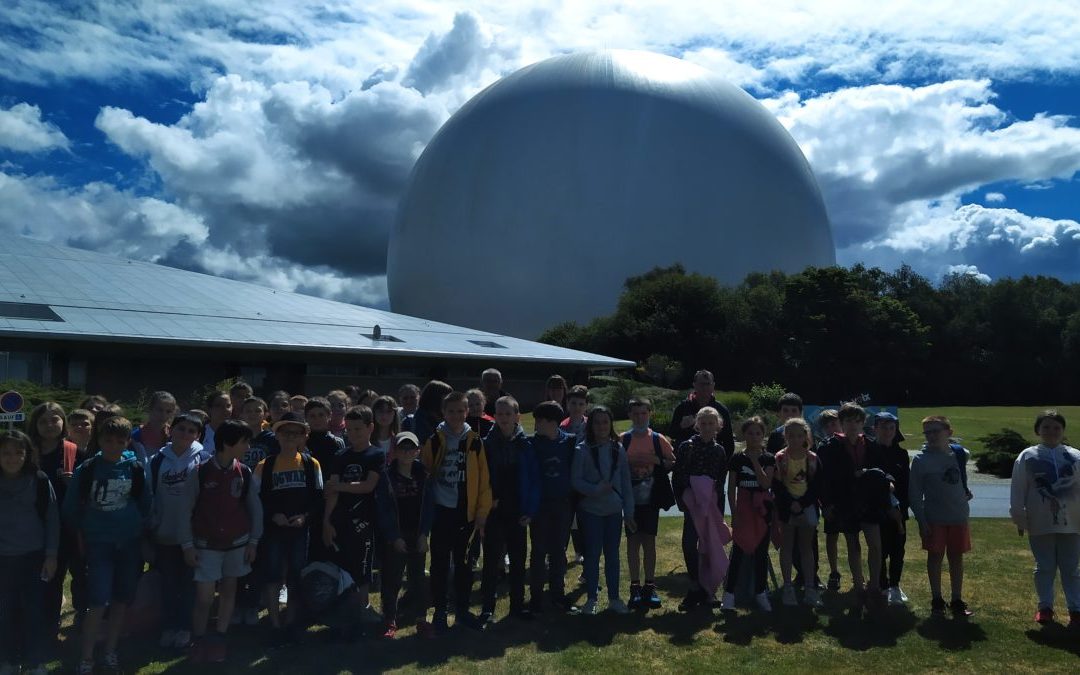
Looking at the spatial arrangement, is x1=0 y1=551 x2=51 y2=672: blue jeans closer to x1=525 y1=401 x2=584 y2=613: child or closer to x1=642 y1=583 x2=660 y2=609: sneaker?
x1=525 y1=401 x2=584 y2=613: child

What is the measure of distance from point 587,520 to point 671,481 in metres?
0.86

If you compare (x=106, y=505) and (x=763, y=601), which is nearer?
(x=106, y=505)

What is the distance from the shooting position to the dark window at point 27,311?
16.2m

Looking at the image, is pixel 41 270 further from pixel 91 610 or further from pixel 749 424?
pixel 749 424

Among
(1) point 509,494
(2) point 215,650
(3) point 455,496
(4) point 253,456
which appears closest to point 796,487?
(1) point 509,494

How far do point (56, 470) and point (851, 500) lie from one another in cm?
569

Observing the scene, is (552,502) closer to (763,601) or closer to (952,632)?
(763,601)

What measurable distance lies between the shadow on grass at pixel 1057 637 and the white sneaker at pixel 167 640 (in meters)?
5.88

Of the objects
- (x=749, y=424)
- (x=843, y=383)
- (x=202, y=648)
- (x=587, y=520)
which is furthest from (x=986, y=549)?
(x=843, y=383)

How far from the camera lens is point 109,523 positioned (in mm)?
4902

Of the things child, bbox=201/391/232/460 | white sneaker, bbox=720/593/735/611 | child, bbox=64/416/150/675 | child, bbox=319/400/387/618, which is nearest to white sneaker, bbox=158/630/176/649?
child, bbox=64/416/150/675

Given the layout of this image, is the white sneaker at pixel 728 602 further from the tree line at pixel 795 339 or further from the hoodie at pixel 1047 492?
the tree line at pixel 795 339

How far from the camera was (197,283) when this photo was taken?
A: 24.6 metres

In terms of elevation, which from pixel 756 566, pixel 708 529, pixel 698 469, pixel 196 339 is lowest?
pixel 756 566
